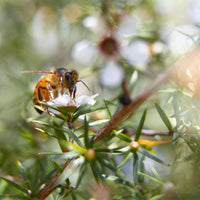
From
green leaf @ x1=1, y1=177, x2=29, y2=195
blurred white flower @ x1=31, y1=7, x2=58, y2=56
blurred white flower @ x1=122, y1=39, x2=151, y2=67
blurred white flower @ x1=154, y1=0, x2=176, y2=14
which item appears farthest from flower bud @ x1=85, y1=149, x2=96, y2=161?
blurred white flower @ x1=31, y1=7, x2=58, y2=56

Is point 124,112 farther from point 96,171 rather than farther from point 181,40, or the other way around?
point 181,40

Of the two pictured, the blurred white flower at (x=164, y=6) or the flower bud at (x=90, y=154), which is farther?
the blurred white flower at (x=164, y=6)

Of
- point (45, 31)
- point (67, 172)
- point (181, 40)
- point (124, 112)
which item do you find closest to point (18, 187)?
point (67, 172)

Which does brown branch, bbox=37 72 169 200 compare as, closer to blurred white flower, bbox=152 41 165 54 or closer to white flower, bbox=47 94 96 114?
white flower, bbox=47 94 96 114

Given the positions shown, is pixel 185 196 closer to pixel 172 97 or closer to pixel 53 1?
pixel 172 97

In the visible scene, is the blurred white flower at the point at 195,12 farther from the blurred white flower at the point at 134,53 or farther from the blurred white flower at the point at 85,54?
the blurred white flower at the point at 85,54

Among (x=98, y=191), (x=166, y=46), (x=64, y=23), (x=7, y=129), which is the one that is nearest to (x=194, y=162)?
(x=98, y=191)

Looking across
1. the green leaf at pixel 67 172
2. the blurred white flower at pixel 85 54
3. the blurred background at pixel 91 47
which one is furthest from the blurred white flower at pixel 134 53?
the green leaf at pixel 67 172
